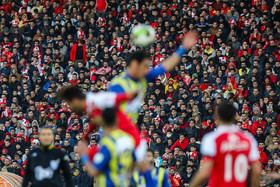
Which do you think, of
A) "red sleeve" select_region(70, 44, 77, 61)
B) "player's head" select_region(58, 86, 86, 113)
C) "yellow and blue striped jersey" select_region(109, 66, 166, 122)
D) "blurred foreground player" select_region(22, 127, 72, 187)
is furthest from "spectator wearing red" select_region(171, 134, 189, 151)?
"player's head" select_region(58, 86, 86, 113)

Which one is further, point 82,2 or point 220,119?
point 82,2

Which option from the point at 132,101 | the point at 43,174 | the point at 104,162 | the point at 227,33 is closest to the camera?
the point at 104,162

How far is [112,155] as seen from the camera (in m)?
7.32

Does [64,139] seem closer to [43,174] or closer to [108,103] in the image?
[43,174]

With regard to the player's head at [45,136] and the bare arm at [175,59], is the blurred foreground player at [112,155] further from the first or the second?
the player's head at [45,136]

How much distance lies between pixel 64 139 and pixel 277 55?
688 cm

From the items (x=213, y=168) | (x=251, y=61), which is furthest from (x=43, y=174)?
(x=251, y=61)

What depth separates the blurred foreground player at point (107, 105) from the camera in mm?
7711

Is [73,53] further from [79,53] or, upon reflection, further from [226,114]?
[226,114]

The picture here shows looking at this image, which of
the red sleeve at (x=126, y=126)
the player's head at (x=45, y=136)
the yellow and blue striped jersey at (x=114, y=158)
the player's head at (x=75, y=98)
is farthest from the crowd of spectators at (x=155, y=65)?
the yellow and blue striped jersey at (x=114, y=158)

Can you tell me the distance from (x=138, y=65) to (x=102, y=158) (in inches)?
58.1

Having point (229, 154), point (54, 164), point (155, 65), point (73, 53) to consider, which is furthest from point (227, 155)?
point (73, 53)

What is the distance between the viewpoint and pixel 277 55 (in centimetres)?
2031

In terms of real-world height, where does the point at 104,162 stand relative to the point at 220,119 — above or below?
below
